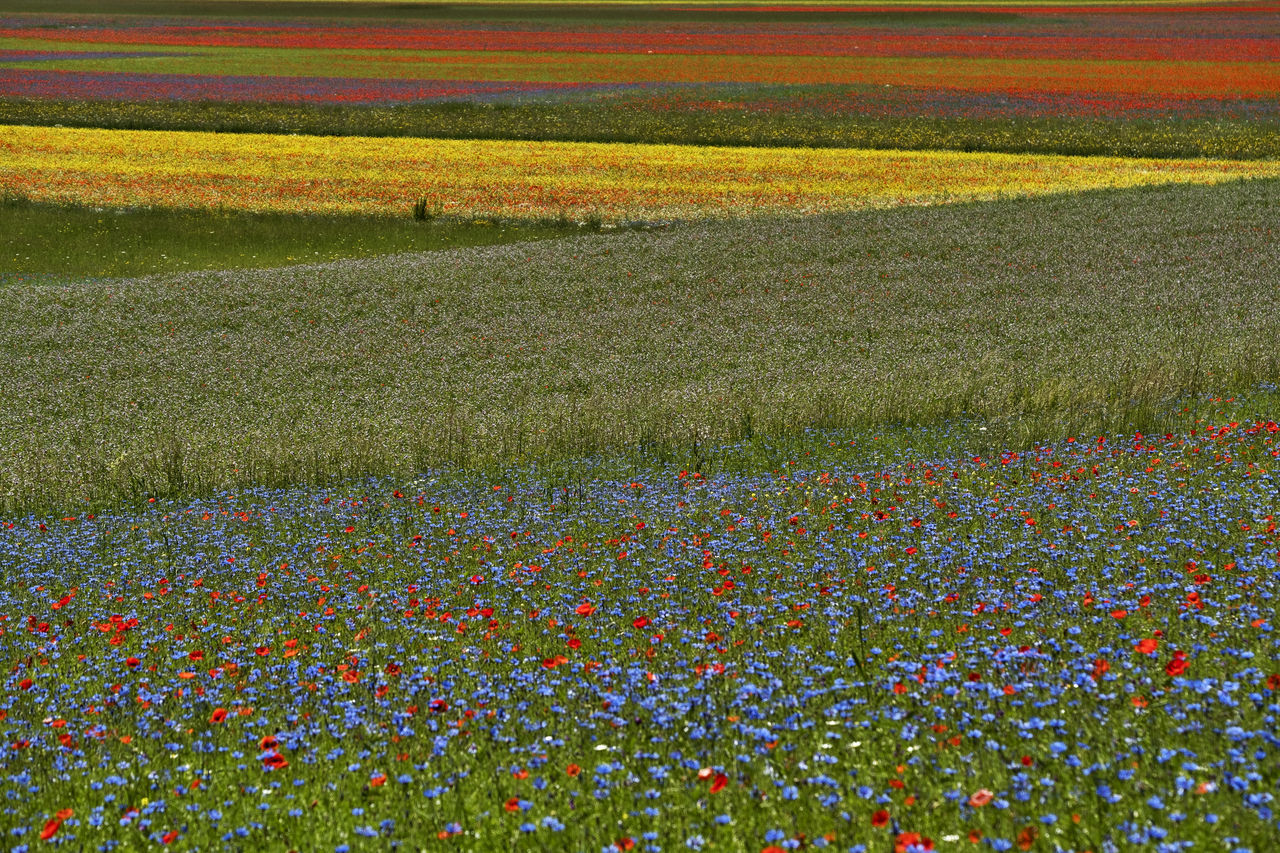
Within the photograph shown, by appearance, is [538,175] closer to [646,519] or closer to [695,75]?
[695,75]

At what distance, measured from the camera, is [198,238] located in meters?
36.7

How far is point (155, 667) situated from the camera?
7.60 meters

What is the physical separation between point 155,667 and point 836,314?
16.9 metres

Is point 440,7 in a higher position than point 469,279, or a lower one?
higher

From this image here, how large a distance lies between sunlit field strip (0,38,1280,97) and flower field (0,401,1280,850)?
2423 inches

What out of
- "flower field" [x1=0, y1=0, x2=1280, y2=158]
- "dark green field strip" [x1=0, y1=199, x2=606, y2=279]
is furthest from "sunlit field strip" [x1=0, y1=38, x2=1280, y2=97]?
"dark green field strip" [x1=0, y1=199, x2=606, y2=279]

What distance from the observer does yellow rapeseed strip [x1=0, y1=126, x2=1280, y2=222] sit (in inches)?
1544

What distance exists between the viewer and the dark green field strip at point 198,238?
113 ft

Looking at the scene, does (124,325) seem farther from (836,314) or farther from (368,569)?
(368,569)

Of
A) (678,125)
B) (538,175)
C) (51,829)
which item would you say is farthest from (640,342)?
(678,125)

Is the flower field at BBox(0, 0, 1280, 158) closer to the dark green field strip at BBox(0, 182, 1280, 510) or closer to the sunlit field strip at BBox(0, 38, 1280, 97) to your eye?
the sunlit field strip at BBox(0, 38, 1280, 97)

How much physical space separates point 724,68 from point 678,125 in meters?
27.1

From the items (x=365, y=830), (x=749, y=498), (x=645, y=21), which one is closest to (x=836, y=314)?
(x=749, y=498)

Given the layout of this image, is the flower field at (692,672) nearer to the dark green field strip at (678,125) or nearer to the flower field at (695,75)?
the dark green field strip at (678,125)
